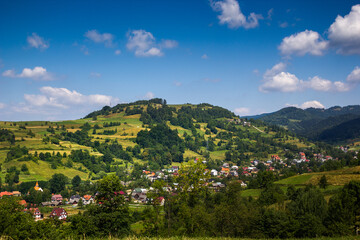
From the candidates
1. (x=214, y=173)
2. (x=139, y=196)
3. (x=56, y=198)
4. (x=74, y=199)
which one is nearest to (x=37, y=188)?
(x=56, y=198)

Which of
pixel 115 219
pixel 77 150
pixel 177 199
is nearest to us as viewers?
pixel 115 219

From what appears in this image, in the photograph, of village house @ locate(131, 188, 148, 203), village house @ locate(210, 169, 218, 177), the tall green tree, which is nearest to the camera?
village house @ locate(131, 188, 148, 203)

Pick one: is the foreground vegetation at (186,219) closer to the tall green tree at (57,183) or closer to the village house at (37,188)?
the village house at (37,188)

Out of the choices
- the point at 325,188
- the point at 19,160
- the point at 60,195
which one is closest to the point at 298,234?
the point at 325,188

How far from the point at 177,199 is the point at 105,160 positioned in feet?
449

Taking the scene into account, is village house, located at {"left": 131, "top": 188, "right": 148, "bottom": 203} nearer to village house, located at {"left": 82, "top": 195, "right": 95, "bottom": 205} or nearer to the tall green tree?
village house, located at {"left": 82, "top": 195, "right": 95, "bottom": 205}

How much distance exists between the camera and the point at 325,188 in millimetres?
67750

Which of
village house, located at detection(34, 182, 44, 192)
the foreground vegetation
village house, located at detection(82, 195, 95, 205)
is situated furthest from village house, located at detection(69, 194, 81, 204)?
the foreground vegetation

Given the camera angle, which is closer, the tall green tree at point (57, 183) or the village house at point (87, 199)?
the village house at point (87, 199)

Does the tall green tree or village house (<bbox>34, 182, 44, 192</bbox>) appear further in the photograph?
the tall green tree

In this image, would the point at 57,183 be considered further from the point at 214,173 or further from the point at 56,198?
the point at 214,173

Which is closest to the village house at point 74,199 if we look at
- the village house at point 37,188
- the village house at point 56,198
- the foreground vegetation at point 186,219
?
the village house at point 56,198

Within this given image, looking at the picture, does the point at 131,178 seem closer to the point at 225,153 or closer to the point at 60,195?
the point at 60,195

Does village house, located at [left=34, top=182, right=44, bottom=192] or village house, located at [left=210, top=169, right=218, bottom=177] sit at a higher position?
village house, located at [left=34, top=182, right=44, bottom=192]
